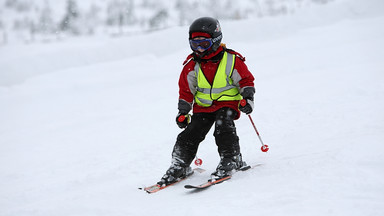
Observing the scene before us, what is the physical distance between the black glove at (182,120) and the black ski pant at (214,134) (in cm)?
7

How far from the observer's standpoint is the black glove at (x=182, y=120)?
13.5 feet

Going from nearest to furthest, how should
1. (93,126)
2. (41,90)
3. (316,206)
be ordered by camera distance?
(316,206)
(93,126)
(41,90)

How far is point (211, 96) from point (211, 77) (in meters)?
0.22

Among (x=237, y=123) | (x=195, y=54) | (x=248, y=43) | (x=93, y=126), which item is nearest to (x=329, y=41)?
(x=248, y=43)

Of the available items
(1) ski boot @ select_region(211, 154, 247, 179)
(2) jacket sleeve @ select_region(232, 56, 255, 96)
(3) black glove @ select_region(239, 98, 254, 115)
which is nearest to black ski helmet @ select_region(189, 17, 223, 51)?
(2) jacket sleeve @ select_region(232, 56, 255, 96)

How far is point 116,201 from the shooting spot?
139 inches

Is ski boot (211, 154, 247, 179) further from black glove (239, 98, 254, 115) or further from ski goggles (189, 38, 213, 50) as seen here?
ski goggles (189, 38, 213, 50)

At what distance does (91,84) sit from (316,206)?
10.8 metres

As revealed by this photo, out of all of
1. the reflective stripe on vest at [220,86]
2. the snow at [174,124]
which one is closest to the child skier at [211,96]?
the reflective stripe on vest at [220,86]

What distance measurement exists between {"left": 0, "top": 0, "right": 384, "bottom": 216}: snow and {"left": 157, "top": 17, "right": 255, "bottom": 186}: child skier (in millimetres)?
276

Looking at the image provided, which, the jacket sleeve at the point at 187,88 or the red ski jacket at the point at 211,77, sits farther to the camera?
the jacket sleeve at the point at 187,88

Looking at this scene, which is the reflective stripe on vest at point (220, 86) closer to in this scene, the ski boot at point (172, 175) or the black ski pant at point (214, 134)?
the black ski pant at point (214, 134)

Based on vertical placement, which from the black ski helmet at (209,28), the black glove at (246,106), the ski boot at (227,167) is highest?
the black ski helmet at (209,28)

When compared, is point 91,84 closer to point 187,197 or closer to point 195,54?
point 195,54
